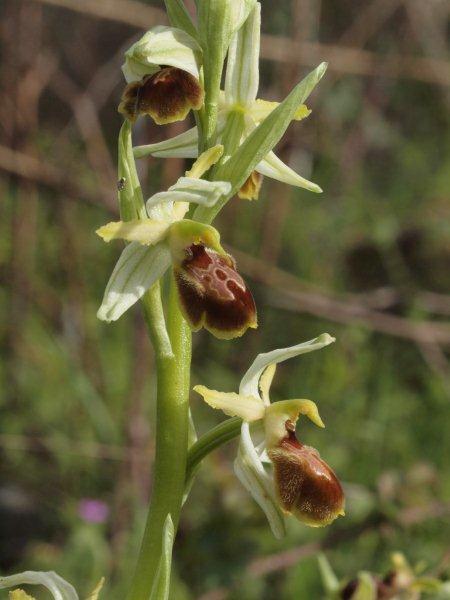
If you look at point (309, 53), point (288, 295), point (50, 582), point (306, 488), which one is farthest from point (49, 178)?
point (306, 488)

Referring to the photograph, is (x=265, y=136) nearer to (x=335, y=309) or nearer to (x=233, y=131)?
(x=233, y=131)

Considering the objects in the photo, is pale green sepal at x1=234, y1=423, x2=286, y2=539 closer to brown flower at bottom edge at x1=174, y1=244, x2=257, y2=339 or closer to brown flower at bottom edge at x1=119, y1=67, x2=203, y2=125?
brown flower at bottom edge at x1=174, y1=244, x2=257, y2=339

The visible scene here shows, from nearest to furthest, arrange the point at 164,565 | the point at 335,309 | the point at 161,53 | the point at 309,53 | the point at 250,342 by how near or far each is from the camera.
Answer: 1. the point at 164,565
2. the point at 161,53
3. the point at 335,309
4. the point at 250,342
5. the point at 309,53

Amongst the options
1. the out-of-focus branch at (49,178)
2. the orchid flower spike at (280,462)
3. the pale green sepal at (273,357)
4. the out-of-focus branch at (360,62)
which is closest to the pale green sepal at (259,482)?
the orchid flower spike at (280,462)

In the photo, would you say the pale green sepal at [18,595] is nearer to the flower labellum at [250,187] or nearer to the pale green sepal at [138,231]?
the pale green sepal at [138,231]

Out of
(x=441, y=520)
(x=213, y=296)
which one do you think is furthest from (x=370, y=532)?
(x=213, y=296)

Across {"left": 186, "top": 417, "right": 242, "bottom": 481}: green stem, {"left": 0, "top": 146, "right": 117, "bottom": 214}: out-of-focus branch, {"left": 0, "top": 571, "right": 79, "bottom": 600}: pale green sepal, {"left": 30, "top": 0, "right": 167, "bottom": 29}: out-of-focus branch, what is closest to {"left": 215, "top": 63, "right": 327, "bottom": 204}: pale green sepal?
{"left": 186, "top": 417, "right": 242, "bottom": 481}: green stem
